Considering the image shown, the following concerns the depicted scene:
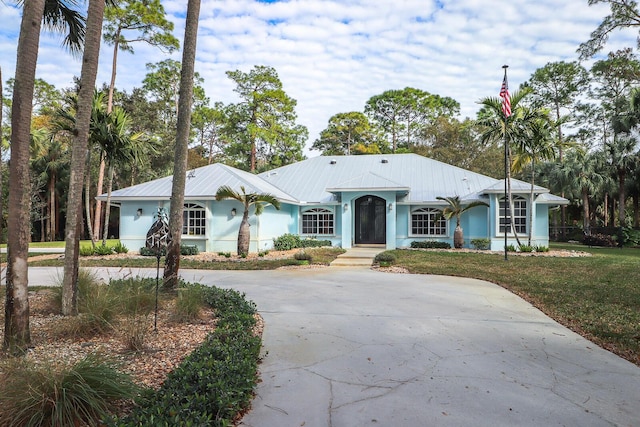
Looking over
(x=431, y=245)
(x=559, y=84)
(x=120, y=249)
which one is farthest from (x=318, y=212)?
(x=559, y=84)

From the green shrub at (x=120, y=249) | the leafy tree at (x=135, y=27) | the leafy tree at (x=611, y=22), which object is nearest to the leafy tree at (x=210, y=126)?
the leafy tree at (x=135, y=27)

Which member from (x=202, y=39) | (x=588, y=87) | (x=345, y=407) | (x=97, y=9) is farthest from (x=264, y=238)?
(x=588, y=87)

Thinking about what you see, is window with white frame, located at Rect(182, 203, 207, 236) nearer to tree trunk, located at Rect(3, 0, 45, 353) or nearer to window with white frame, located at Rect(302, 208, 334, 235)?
window with white frame, located at Rect(302, 208, 334, 235)

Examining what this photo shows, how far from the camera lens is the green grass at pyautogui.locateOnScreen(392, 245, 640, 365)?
17.3ft

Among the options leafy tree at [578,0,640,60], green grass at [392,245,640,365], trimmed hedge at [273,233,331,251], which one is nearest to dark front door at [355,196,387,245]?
trimmed hedge at [273,233,331,251]

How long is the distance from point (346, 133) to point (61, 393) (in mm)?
33865

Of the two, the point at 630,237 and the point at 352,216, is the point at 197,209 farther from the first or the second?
the point at 630,237

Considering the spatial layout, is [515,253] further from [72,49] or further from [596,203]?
[596,203]

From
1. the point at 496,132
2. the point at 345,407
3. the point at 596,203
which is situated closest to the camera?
the point at 345,407

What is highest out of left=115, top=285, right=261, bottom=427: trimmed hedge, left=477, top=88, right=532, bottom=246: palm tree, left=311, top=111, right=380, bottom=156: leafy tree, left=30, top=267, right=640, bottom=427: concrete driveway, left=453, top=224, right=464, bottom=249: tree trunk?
left=311, top=111, right=380, bottom=156: leafy tree

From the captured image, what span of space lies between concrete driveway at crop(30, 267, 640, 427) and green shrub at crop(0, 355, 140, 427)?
1.02 m

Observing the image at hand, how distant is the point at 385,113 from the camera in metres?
35.6

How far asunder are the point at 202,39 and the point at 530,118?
44.8 ft

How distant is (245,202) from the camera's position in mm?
14227
